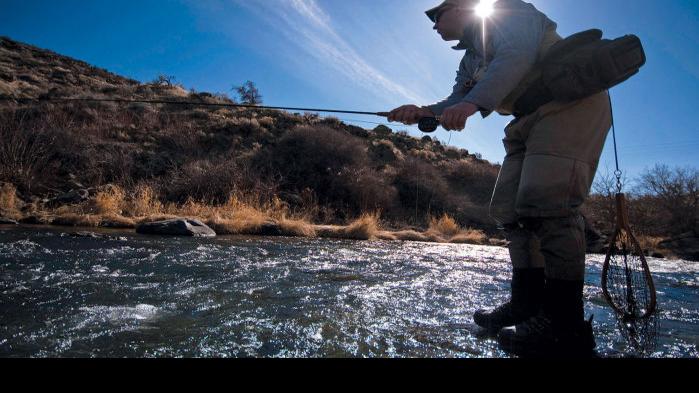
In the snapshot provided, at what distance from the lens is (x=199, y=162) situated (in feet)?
57.8

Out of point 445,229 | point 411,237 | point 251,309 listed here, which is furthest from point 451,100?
point 445,229

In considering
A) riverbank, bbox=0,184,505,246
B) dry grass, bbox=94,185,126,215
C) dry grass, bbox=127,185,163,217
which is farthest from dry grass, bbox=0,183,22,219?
dry grass, bbox=127,185,163,217

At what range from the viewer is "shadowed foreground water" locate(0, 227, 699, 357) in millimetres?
2066

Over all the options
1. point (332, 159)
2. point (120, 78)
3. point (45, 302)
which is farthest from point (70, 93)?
point (45, 302)

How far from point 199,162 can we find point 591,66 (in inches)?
680

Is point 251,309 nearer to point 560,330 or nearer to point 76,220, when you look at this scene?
point 560,330

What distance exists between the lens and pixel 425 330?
2439mm

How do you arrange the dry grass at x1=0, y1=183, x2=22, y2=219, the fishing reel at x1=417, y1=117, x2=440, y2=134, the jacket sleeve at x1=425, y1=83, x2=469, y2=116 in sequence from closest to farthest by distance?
1. the fishing reel at x1=417, y1=117, x2=440, y2=134
2. the jacket sleeve at x1=425, y1=83, x2=469, y2=116
3. the dry grass at x1=0, y1=183, x2=22, y2=219

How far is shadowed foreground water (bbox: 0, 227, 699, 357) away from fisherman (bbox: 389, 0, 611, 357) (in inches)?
10.6

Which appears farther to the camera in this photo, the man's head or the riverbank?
the riverbank

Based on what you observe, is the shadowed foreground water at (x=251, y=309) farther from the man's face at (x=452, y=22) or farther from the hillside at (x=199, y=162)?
the hillside at (x=199, y=162)

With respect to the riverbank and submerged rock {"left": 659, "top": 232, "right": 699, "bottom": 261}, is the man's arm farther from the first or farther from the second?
submerged rock {"left": 659, "top": 232, "right": 699, "bottom": 261}

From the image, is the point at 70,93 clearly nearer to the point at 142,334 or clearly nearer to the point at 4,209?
the point at 4,209
